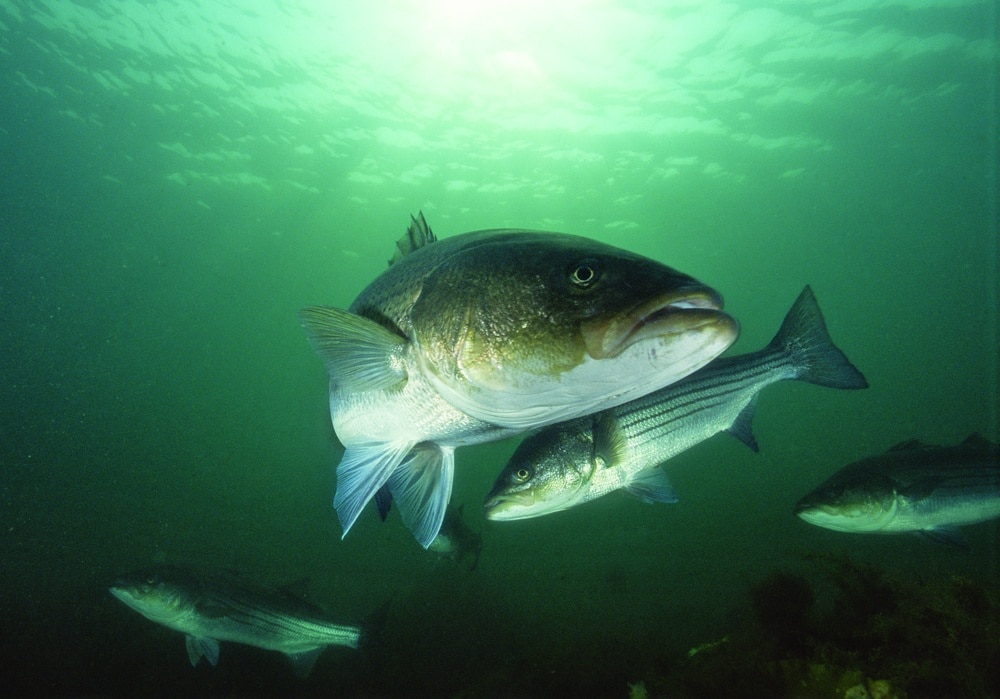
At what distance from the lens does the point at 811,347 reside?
11.1 ft

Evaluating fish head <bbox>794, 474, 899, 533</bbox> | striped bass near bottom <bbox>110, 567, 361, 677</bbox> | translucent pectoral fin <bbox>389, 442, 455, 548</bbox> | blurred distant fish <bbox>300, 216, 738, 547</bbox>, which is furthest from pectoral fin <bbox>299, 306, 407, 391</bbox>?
striped bass near bottom <bbox>110, 567, 361, 677</bbox>

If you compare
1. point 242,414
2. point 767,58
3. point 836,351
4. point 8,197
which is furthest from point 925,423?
point 242,414

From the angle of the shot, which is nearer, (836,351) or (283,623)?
(836,351)

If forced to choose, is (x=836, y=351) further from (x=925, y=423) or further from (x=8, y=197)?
(x=8, y=197)

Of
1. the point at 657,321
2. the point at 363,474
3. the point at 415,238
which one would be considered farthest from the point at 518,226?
the point at 657,321

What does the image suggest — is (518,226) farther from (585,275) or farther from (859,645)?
(585,275)

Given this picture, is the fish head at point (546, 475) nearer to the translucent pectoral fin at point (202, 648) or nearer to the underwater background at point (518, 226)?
the underwater background at point (518, 226)

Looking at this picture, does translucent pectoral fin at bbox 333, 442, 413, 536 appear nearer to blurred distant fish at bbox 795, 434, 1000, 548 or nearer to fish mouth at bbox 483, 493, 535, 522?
fish mouth at bbox 483, 493, 535, 522

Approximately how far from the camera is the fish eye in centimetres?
Result: 136

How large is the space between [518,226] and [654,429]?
16.4 metres

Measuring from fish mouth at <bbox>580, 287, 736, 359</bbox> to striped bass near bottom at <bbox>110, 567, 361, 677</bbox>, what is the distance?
5890mm

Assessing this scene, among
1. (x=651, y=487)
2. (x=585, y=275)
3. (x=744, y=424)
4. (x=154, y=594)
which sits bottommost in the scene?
(x=154, y=594)

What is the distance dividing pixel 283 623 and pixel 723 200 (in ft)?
115

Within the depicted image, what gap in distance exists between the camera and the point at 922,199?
33.3 meters
